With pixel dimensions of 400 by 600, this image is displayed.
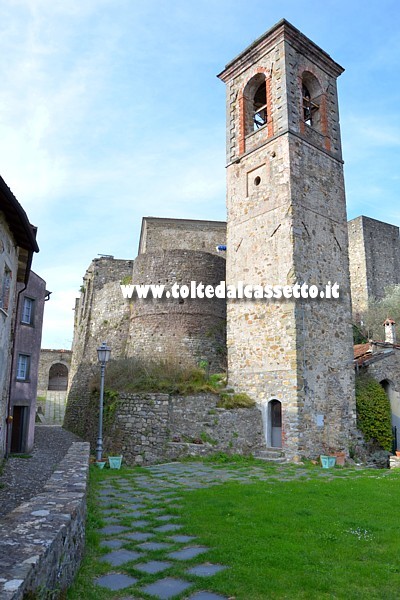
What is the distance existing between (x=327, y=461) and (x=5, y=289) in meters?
9.88

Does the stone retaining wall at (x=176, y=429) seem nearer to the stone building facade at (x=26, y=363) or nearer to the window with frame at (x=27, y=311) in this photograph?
the stone building facade at (x=26, y=363)

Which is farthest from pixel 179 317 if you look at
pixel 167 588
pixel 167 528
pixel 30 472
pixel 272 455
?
pixel 167 588

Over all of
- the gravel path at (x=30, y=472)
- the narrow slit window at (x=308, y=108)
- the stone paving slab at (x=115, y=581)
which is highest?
the narrow slit window at (x=308, y=108)

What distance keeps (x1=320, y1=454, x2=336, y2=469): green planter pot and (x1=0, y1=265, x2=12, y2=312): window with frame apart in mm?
9576

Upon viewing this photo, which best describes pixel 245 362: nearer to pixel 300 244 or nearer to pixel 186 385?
pixel 186 385

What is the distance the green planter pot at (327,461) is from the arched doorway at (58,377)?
31.4 m

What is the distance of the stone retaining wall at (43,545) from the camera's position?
2.66 meters

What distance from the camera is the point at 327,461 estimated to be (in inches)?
544

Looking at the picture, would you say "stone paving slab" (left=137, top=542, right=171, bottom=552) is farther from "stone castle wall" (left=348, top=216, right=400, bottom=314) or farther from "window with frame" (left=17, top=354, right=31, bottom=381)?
"stone castle wall" (left=348, top=216, right=400, bottom=314)

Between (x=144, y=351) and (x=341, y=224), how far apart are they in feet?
30.7

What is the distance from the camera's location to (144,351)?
2017 cm

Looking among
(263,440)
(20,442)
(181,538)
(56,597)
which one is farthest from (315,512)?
(20,442)

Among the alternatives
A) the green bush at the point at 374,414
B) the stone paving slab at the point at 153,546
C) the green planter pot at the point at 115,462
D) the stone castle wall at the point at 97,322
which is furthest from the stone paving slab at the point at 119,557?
the stone castle wall at the point at 97,322

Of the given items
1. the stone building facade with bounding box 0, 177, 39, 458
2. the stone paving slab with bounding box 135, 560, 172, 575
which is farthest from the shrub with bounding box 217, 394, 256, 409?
the stone paving slab with bounding box 135, 560, 172, 575
